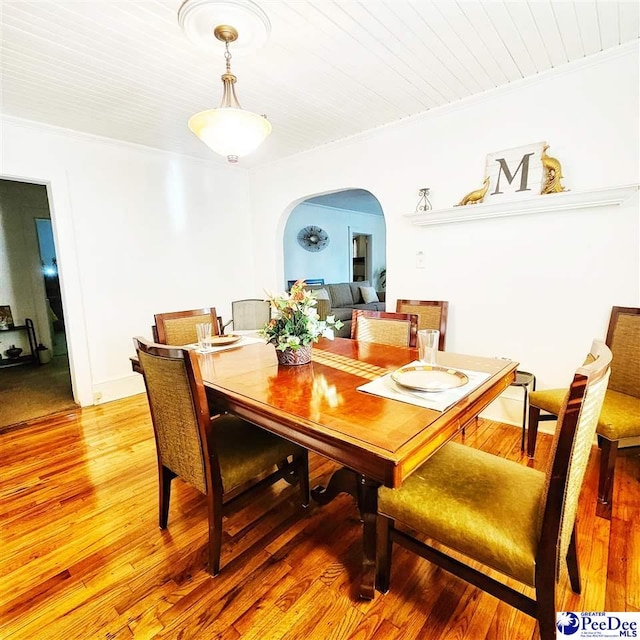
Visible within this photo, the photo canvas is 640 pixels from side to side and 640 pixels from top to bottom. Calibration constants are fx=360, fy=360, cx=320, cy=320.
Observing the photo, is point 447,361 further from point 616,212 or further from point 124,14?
point 124,14

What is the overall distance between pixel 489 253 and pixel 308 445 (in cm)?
224

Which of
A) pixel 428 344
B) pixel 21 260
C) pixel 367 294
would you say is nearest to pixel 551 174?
pixel 428 344

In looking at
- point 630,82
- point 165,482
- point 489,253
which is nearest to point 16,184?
point 165,482

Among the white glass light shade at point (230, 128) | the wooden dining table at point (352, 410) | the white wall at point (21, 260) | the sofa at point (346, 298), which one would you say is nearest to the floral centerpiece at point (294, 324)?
the wooden dining table at point (352, 410)

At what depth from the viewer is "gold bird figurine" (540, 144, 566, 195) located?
228 cm

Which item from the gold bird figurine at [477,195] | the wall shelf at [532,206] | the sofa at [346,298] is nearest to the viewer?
the wall shelf at [532,206]

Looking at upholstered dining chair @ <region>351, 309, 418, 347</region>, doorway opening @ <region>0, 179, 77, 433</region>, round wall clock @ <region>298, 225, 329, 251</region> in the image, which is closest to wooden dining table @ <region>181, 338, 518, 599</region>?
upholstered dining chair @ <region>351, 309, 418, 347</region>

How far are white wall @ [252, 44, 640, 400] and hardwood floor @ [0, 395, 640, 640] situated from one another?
0.98m

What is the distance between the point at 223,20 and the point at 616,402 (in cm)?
272

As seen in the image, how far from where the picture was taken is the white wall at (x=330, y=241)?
6.58 meters

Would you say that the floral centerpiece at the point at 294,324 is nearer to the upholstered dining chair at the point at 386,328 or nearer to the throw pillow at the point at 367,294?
the upholstered dining chair at the point at 386,328

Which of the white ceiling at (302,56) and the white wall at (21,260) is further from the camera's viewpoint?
the white wall at (21,260)

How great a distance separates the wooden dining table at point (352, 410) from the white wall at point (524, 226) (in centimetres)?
115

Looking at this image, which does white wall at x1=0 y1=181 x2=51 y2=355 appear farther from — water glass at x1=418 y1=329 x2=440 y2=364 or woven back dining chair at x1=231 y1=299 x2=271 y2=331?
water glass at x1=418 y1=329 x2=440 y2=364
